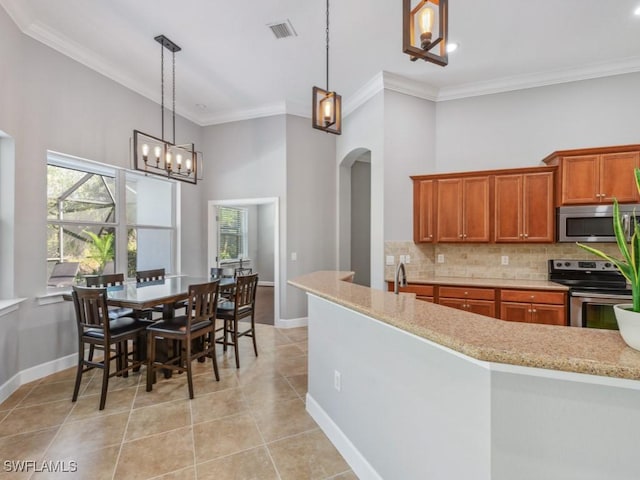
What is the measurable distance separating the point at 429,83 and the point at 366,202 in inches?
91.5

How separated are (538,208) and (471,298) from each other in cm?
135

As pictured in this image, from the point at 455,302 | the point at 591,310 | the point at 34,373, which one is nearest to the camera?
the point at 34,373

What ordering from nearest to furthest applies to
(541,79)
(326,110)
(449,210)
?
(326,110), (541,79), (449,210)

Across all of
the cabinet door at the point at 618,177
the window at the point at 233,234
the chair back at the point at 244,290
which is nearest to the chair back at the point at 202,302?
the chair back at the point at 244,290

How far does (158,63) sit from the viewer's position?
391 centimetres

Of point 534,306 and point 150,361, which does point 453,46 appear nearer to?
point 534,306

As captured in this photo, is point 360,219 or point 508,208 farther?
point 360,219

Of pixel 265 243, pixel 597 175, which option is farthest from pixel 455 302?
pixel 265 243

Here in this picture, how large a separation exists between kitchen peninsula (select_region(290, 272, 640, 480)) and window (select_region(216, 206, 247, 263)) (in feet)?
23.9

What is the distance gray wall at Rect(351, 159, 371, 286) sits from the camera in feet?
19.9

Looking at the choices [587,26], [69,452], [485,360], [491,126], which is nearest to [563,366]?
[485,360]

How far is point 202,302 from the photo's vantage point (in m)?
3.05

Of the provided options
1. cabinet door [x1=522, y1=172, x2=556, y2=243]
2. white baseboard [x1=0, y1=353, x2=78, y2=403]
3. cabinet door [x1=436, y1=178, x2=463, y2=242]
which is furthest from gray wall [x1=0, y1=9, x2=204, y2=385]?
cabinet door [x1=522, y1=172, x2=556, y2=243]

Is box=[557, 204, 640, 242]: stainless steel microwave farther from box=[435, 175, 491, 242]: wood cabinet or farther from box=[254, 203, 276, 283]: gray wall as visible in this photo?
box=[254, 203, 276, 283]: gray wall
